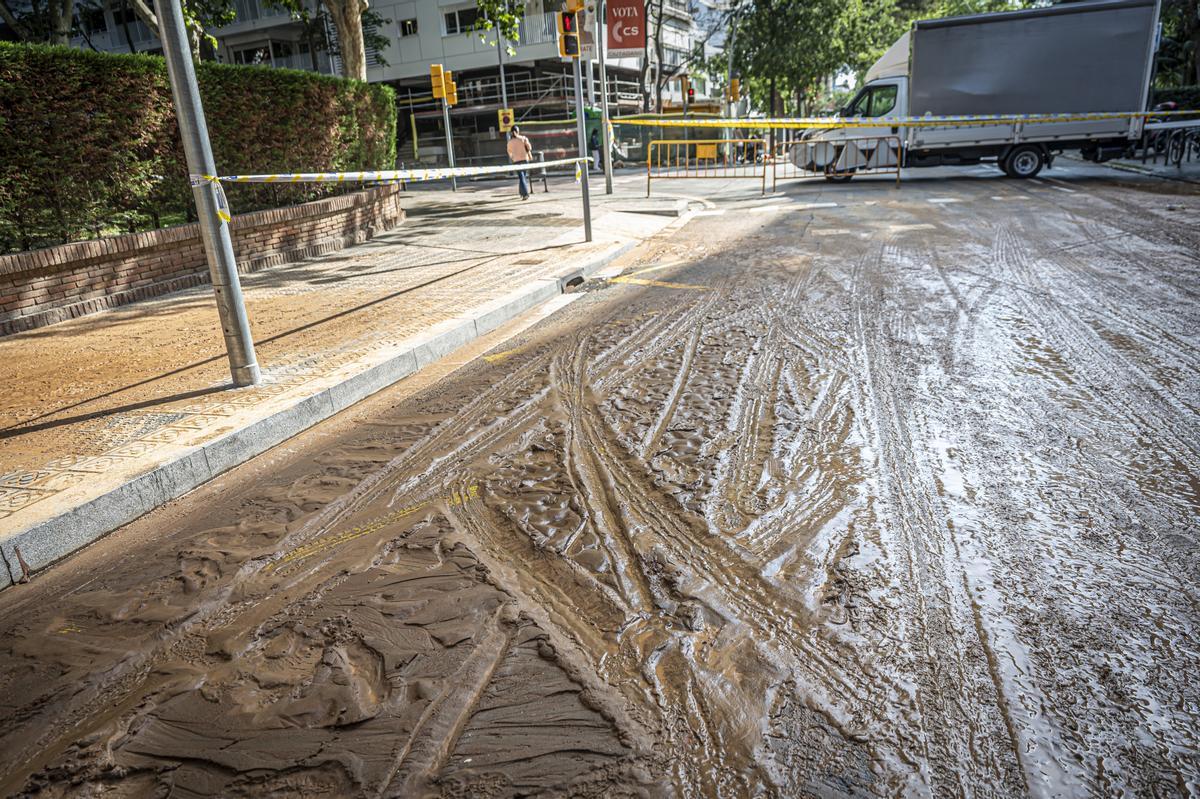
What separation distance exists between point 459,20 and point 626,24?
23664 millimetres

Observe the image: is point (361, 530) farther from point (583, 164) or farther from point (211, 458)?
point (583, 164)

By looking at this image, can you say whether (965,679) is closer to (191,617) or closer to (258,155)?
(191,617)

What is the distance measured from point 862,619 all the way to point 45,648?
3024 mm

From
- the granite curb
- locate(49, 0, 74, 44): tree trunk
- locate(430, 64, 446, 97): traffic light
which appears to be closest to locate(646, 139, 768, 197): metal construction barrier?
locate(430, 64, 446, 97): traffic light

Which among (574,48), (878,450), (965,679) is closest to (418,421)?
(878,450)

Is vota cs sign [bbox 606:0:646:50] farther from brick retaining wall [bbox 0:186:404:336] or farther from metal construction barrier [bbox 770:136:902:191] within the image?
brick retaining wall [bbox 0:186:404:336]

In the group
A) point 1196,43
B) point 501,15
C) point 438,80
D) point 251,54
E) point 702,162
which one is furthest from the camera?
point 251,54

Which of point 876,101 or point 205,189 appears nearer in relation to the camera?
point 205,189

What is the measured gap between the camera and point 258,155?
10844mm

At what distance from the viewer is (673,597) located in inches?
116

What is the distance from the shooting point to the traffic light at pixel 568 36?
11742 mm

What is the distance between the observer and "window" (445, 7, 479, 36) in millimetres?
40094

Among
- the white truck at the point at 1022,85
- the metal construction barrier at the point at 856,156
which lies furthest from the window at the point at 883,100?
the metal construction barrier at the point at 856,156

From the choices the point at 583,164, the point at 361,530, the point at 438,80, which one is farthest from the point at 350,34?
the point at 361,530
